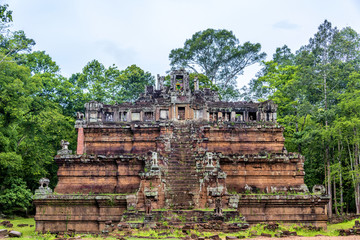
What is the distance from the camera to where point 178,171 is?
2016 cm

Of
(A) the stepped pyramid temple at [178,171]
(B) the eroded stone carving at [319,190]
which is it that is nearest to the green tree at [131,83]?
(A) the stepped pyramid temple at [178,171]

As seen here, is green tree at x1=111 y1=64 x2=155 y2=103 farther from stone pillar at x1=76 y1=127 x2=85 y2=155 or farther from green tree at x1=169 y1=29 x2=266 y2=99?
stone pillar at x1=76 y1=127 x2=85 y2=155

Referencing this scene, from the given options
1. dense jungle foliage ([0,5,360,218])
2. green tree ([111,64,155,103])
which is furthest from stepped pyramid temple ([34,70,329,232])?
green tree ([111,64,155,103])

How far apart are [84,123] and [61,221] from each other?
6.26m

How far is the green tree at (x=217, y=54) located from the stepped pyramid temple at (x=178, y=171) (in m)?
23.0

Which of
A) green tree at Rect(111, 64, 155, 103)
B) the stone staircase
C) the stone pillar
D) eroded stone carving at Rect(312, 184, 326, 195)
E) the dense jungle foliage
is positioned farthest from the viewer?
green tree at Rect(111, 64, 155, 103)

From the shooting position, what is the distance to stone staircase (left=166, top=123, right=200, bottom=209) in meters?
18.5

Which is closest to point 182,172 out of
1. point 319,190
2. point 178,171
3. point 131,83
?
point 178,171

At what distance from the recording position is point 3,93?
26.8 m

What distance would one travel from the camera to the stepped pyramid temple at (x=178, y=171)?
18.3m

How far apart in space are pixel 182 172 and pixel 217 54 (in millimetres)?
30808

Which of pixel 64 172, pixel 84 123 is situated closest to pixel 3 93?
pixel 84 123

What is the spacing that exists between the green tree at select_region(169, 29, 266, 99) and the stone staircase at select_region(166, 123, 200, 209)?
25827 millimetres

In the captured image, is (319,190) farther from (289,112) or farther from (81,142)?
(289,112)
